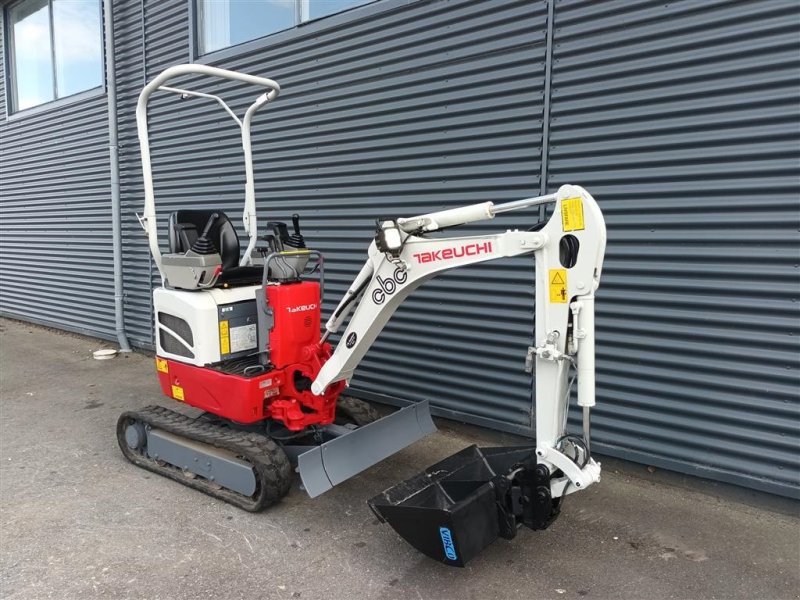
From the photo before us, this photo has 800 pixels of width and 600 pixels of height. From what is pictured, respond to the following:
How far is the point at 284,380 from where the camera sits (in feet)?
12.4


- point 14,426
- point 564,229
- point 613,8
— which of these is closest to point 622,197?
point 613,8

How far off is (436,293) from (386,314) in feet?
5.22

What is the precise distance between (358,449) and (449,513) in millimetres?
1101

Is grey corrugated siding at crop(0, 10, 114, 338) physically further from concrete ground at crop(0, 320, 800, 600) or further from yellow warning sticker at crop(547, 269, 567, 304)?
yellow warning sticker at crop(547, 269, 567, 304)

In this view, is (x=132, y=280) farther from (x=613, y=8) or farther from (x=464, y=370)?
(x=613, y=8)

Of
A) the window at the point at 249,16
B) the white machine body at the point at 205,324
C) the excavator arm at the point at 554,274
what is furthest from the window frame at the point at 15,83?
the excavator arm at the point at 554,274

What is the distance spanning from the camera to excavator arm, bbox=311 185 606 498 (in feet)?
8.40

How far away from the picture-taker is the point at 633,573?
9.52 feet

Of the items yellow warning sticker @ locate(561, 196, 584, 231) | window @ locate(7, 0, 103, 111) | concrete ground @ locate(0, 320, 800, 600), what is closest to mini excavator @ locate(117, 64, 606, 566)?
yellow warning sticker @ locate(561, 196, 584, 231)

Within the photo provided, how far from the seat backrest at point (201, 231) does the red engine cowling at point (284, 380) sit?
0.75 meters

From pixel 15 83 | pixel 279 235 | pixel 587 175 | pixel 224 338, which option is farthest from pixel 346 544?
pixel 15 83

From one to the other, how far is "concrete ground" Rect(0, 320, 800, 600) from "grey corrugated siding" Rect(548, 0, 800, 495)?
0.43 m

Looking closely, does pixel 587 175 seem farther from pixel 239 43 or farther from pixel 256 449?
pixel 239 43

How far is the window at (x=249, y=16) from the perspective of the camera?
18.4ft
